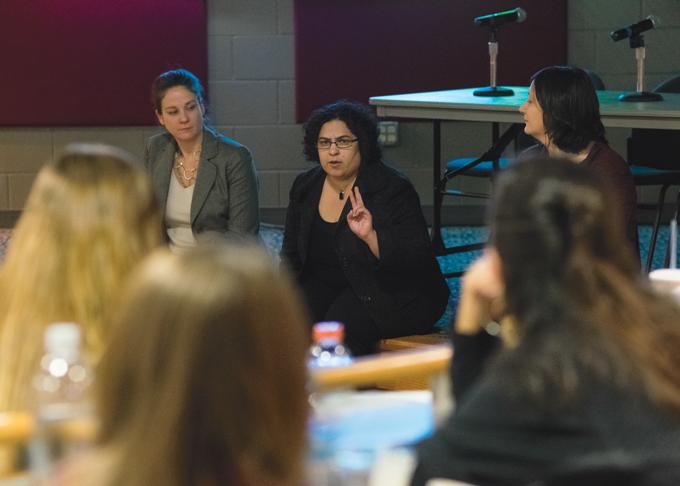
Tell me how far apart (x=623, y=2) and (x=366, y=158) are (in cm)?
322

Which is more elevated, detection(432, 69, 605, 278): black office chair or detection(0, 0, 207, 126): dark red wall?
detection(0, 0, 207, 126): dark red wall

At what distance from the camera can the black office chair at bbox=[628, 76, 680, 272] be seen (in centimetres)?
509

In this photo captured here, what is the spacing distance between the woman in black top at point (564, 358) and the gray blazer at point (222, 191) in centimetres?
246

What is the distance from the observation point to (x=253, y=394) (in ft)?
3.87

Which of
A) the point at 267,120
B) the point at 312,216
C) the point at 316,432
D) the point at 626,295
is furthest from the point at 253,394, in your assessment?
the point at 267,120

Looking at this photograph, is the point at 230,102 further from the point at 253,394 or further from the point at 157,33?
the point at 253,394

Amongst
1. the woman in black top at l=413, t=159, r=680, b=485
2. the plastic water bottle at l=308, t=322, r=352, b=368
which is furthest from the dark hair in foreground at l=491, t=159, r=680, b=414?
the plastic water bottle at l=308, t=322, r=352, b=368

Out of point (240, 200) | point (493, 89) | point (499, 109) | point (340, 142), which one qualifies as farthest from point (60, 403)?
point (493, 89)

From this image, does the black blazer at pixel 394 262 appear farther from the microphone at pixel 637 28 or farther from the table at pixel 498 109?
the microphone at pixel 637 28

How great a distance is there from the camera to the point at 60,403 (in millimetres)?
1646

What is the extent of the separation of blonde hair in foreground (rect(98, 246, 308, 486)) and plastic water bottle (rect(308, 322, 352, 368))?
67 centimetres

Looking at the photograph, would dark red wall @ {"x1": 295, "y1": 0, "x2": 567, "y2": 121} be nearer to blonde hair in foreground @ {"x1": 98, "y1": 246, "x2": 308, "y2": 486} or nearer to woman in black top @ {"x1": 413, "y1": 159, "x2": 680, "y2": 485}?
woman in black top @ {"x1": 413, "y1": 159, "x2": 680, "y2": 485}

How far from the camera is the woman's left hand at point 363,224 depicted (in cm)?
368

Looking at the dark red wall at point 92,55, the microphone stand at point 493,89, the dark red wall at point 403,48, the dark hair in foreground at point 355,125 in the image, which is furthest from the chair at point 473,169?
the dark red wall at point 92,55
